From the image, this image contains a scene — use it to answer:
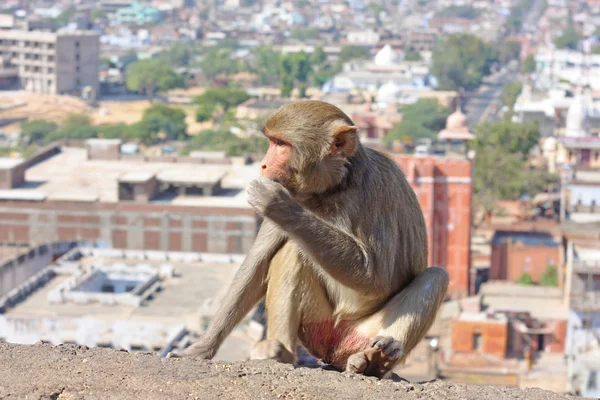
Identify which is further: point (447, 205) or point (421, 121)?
point (421, 121)

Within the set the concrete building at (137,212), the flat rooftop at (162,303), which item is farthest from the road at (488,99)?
the flat rooftop at (162,303)

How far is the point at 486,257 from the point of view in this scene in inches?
1237

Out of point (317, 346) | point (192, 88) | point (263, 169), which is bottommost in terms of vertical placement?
point (192, 88)

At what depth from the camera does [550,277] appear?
28.6m

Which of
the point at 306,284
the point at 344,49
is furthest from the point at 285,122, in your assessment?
the point at 344,49

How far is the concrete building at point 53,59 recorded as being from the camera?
230 feet

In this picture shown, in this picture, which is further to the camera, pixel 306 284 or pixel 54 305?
pixel 54 305

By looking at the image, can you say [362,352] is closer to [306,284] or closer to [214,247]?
[306,284]

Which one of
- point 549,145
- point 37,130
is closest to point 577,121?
point 549,145

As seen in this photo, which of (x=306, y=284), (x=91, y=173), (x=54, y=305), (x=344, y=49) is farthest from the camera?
(x=344, y=49)

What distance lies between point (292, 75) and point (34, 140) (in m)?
24.1

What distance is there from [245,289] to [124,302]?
16256 mm

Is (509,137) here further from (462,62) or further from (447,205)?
(462,62)

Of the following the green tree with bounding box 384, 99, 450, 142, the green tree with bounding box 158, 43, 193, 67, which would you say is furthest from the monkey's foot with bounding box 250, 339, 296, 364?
the green tree with bounding box 158, 43, 193, 67
